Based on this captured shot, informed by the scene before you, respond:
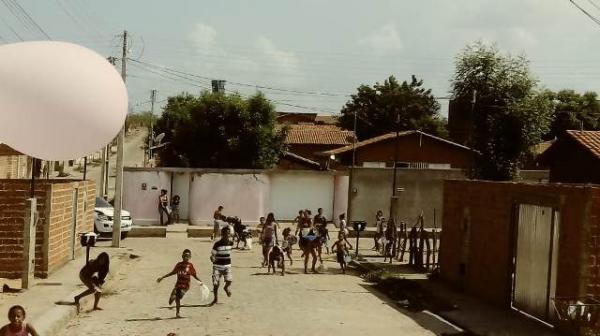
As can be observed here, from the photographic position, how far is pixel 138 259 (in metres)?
26.0

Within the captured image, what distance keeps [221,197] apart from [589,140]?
17483mm

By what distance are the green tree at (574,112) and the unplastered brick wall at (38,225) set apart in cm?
5453

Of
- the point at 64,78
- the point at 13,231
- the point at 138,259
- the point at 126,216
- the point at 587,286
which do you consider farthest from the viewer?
the point at 126,216

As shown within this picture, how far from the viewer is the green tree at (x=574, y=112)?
68.6 m

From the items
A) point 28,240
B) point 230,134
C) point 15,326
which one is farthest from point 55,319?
point 230,134

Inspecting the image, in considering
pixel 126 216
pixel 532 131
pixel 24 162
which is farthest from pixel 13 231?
pixel 532 131

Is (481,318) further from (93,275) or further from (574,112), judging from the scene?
(574,112)

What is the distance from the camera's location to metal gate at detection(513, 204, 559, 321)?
15.6 metres

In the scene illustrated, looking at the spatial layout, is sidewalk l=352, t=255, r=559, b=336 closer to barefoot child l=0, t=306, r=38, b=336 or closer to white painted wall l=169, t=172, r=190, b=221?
barefoot child l=0, t=306, r=38, b=336

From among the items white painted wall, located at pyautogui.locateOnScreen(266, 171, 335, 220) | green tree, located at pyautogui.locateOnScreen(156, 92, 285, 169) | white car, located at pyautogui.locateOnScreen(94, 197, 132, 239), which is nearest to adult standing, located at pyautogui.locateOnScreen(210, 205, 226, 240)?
white car, located at pyautogui.locateOnScreen(94, 197, 132, 239)

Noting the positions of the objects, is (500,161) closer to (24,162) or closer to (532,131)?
(532,131)

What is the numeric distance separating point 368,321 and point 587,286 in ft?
13.7

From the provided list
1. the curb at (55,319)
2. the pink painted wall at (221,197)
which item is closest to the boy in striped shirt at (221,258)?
the curb at (55,319)

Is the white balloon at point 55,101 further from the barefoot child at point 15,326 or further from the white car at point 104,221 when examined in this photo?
the white car at point 104,221
